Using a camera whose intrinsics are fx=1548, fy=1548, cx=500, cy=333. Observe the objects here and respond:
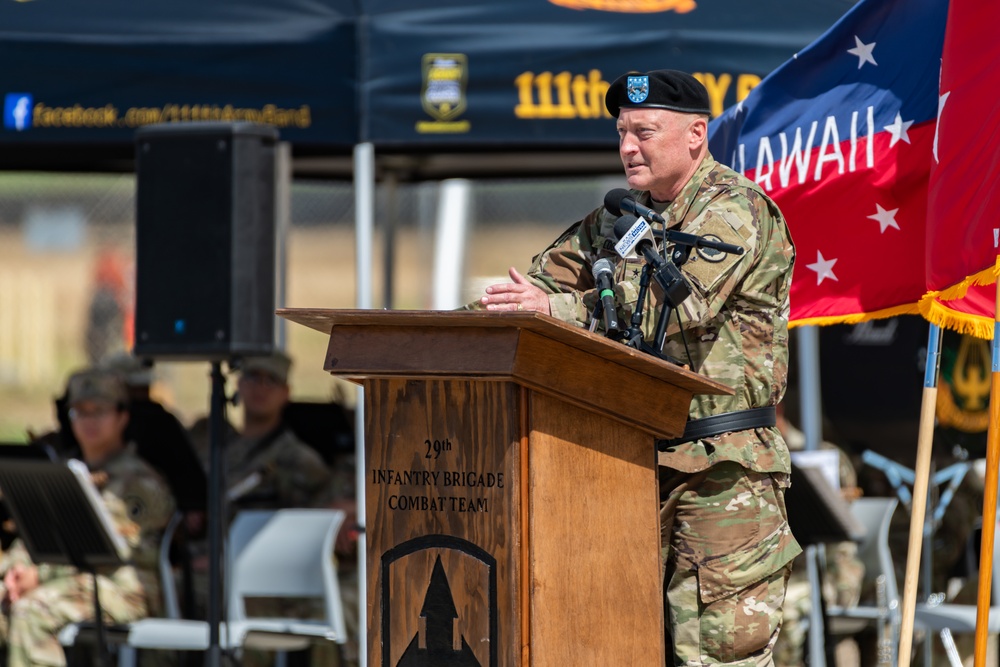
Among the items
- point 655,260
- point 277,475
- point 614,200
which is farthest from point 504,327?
point 277,475

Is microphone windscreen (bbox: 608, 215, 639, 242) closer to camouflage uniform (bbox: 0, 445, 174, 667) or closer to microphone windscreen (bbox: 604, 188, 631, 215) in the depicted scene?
microphone windscreen (bbox: 604, 188, 631, 215)

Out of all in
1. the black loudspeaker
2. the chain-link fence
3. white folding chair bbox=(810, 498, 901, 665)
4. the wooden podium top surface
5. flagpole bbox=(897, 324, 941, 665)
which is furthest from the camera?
the chain-link fence

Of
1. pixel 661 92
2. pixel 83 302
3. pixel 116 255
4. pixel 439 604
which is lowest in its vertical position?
pixel 439 604

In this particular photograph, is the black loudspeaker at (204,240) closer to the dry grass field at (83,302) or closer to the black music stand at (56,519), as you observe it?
the black music stand at (56,519)

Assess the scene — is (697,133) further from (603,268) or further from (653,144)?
(603,268)

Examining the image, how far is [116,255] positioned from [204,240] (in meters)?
8.14

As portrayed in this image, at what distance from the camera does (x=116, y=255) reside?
14.6 m

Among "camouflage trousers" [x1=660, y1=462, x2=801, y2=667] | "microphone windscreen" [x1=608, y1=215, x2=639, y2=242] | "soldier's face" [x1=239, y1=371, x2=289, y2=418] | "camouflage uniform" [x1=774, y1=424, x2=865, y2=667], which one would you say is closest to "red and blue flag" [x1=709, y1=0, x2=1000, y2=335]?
"camouflage trousers" [x1=660, y1=462, x2=801, y2=667]

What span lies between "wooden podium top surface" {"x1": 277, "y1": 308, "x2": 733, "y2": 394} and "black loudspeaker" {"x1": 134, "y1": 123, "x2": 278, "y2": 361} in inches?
123

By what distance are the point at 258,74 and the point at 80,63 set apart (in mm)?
826

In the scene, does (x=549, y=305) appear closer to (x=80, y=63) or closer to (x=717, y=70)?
(x=717, y=70)

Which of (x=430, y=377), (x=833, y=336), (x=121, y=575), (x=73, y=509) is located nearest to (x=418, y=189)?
(x=833, y=336)

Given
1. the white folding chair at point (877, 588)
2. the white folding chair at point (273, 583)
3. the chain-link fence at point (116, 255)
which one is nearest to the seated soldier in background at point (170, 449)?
the white folding chair at point (273, 583)

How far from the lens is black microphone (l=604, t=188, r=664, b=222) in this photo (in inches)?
148
